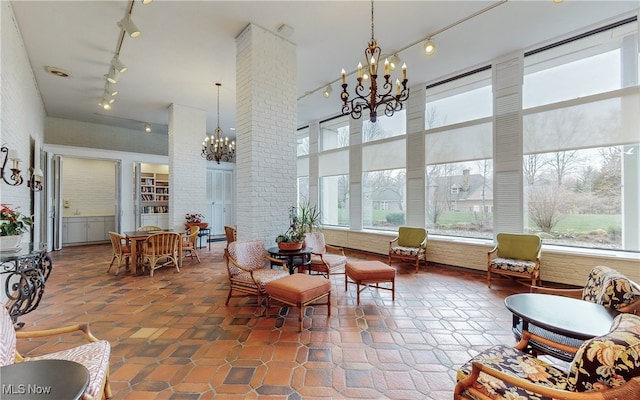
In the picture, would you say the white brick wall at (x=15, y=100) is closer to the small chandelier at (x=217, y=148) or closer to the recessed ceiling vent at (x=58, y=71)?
the recessed ceiling vent at (x=58, y=71)

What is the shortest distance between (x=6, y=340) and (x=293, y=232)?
→ 109 inches

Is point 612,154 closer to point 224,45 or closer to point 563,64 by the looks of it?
point 563,64

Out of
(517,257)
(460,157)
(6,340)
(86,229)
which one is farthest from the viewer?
(86,229)

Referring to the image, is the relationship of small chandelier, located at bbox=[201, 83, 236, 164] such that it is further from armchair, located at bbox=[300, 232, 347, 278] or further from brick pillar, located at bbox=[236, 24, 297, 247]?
armchair, located at bbox=[300, 232, 347, 278]

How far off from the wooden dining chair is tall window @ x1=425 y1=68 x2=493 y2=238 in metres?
5.05

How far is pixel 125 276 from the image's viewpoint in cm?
441

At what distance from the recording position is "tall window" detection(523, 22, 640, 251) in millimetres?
3553

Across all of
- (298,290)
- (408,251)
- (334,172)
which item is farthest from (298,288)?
(334,172)

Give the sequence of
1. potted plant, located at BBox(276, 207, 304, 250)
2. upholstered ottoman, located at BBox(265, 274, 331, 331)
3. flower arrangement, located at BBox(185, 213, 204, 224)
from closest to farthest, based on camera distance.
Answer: upholstered ottoman, located at BBox(265, 274, 331, 331), potted plant, located at BBox(276, 207, 304, 250), flower arrangement, located at BBox(185, 213, 204, 224)

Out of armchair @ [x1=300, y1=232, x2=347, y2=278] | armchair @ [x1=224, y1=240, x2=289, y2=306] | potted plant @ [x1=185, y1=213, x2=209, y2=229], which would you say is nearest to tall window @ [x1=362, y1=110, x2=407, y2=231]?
armchair @ [x1=300, y1=232, x2=347, y2=278]

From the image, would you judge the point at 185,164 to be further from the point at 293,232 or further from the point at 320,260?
the point at 320,260

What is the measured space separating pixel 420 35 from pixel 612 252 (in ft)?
13.7

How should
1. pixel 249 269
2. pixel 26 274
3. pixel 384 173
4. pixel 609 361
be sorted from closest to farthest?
pixel 609 361
pixel 26 274
pixel 249 269
pixel 384 173

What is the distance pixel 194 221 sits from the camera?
6488 mm
